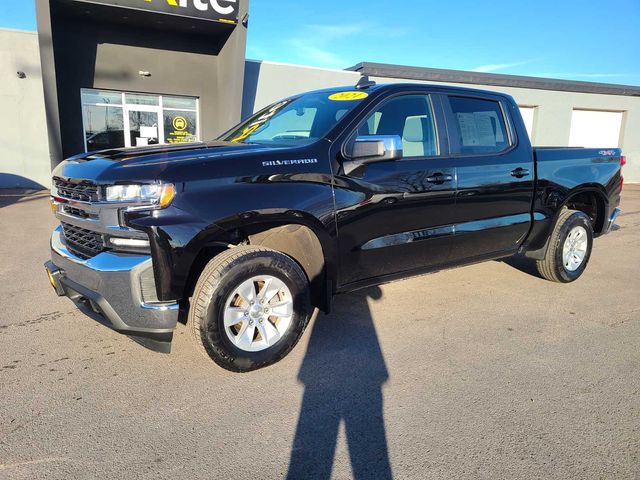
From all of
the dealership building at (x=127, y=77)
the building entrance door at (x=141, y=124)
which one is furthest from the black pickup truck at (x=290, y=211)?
the building entrance door at (x=141, y=124)

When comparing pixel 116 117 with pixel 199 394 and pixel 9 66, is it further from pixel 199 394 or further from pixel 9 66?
pixel 199 394

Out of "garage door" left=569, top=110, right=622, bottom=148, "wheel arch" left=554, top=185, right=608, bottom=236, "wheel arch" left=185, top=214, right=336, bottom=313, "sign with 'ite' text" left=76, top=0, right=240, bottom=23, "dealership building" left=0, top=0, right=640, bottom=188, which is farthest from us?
"garage door" left=569, top=110, right=622, bottom=148

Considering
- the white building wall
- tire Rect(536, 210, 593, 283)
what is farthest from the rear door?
the white building wall

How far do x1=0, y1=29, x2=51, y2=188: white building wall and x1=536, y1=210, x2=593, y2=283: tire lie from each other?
13.8 meters

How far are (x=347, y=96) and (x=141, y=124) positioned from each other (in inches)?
504

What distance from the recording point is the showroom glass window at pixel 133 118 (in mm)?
14457

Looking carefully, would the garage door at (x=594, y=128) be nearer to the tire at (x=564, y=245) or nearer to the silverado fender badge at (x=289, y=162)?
the tire at (x=564, y=245)

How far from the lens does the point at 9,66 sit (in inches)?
523

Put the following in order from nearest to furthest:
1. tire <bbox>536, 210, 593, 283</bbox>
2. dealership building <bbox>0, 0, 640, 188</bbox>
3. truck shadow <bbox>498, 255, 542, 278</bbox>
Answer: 1. tire <bbox>536, 210, 593, 283</bbox>
2. truck shadow <bbox>498, 255, 542, 278</bbox>
3. dealership building <bbox>0, 0, 640, 188</bbox>

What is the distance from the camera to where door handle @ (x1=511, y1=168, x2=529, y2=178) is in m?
4.53

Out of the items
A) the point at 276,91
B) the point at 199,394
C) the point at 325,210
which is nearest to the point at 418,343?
the point at 325,210

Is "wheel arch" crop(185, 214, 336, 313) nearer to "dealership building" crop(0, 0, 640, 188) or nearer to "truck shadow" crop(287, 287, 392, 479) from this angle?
"truck shadow" crop(287, 287, 392, 479)

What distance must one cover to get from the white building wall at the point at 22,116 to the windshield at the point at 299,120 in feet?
39.3

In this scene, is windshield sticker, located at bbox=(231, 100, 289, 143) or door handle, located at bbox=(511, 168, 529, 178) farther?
door handle, located at bbox=(511, 168, 529, 178)
